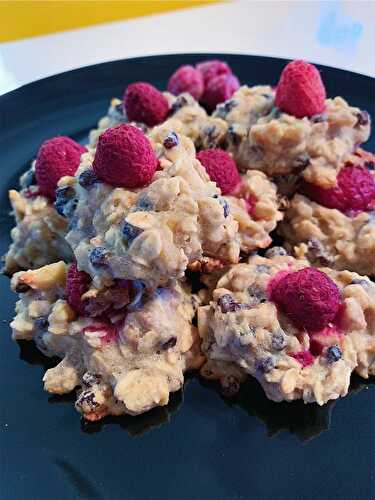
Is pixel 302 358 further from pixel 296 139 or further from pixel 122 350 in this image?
pixel 296 139

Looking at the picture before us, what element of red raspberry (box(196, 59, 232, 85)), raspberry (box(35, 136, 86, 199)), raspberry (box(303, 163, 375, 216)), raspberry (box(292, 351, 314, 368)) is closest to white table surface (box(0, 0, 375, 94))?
red raspberry (box(196, 59, 232, 85))

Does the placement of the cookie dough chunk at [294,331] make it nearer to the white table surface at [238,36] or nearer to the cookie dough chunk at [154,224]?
the cookie dough chunk at [154,224]

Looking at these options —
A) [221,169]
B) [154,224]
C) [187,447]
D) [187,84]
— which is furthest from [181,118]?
[187,447]

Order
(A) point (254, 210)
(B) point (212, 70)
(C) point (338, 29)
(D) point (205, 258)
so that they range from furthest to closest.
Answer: (C) point (338, 29) < (B) point (212, 70) < (A) point (254, 210) < (D) point (205, 258)

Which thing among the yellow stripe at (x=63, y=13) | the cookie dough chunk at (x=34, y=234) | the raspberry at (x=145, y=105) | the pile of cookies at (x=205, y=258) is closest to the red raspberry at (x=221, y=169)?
the pile of cookies at (x=205, y=258)

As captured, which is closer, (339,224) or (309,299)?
(309,299)

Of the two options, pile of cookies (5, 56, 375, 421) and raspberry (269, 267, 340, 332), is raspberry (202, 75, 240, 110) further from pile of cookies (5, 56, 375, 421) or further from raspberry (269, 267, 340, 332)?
raspberry (269, 267, 340, 332)

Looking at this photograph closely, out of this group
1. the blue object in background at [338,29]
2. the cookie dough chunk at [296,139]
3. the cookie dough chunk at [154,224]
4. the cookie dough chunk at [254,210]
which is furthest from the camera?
the blue object in background at [338,29]
